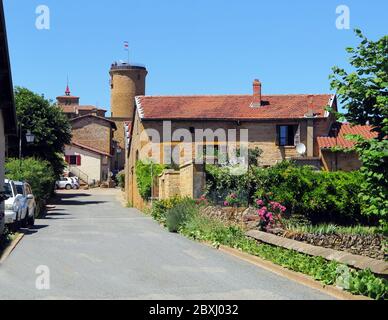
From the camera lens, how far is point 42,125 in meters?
47.9

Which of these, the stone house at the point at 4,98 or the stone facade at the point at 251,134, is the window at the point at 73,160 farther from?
the stone house at the point at 4,98

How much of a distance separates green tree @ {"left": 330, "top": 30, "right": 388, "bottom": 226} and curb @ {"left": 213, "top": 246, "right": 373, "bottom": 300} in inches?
47.4

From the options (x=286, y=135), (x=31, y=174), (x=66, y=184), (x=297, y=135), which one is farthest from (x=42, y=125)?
(x=66, y=184)

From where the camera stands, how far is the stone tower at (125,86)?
8900 cm

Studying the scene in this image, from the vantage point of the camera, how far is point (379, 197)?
9.50m

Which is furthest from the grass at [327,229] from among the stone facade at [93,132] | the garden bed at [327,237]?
the stone facade at [93,132]

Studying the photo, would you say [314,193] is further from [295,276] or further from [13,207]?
[295,276]

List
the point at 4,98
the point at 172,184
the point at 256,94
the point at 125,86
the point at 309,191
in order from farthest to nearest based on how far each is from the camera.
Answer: the point at 125,86, the point at 256,94, the point at 172,184, the point at 309,191, the point at 4,98

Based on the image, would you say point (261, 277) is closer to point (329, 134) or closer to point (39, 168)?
point (39, 168)

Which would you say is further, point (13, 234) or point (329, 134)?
point (329, 134)

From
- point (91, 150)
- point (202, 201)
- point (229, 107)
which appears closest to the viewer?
point (202, 201)

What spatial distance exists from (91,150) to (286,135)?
35090mm
